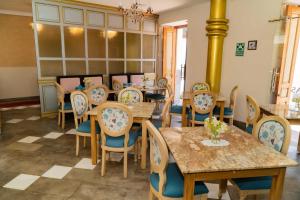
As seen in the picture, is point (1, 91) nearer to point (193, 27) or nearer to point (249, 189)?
point (193, 27)

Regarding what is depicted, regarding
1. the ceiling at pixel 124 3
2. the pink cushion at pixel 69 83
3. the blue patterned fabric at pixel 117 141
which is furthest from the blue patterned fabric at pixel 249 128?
the pink cushion at pixel 69 83

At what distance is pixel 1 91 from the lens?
6.51 metres

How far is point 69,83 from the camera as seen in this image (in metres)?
5.25

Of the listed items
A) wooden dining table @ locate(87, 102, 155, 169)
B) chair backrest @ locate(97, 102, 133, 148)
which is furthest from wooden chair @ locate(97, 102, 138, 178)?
wooden dining table @ locate(87, 102, 155, 169)

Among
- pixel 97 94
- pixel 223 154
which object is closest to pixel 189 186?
pixel 223 154

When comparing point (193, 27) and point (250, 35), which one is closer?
point (250, 35)

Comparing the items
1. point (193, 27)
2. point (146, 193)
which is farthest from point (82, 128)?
point (193, 27)

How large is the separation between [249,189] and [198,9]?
4.77 m

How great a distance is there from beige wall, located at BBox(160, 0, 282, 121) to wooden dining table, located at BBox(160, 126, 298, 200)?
8.87 ft

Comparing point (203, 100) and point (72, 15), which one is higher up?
point (72, 15)

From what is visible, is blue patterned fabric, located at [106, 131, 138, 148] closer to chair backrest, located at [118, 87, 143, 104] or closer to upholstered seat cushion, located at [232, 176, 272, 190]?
chair backrest, located at [118, 87, 143, 104]

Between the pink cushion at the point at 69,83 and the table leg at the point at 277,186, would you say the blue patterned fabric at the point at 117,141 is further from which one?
the pink cushion at the point at 69,83

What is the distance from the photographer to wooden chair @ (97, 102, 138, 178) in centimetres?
243

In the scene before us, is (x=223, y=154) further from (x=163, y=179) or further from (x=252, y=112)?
(x=252, y=112)
